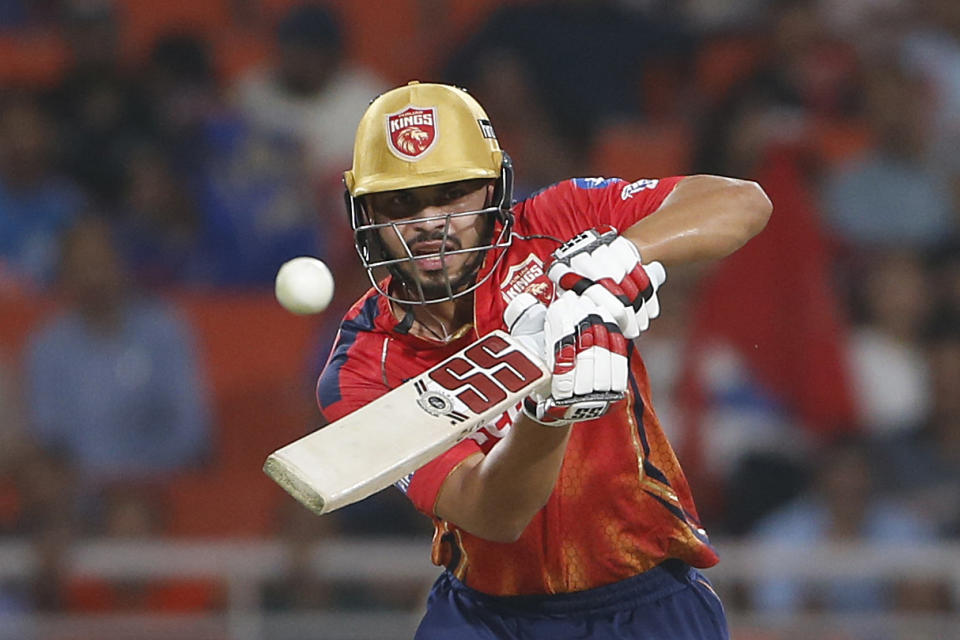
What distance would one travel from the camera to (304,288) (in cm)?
290

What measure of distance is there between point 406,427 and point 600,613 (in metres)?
0.69

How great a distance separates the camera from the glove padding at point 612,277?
2428mm

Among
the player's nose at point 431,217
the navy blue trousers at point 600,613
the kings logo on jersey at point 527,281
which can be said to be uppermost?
the player's nose at point 431,217

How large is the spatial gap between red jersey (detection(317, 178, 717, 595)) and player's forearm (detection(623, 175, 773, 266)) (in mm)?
76

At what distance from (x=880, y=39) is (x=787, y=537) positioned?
267cm

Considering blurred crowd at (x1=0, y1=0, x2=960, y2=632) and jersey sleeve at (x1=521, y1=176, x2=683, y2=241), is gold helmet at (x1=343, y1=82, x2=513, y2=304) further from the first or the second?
blurred crowd at (x1=0, y1=0, x2=960, y2=632)

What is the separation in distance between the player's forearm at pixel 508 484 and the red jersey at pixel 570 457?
16 cm

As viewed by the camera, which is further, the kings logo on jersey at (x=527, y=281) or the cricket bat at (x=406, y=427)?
the kings logo on jersey at (x=527, y=281)

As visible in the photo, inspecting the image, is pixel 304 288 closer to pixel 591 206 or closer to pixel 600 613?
pixel 591 206

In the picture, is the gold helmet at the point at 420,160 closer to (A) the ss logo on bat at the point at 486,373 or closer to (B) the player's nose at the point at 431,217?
(B) the player's nose at the point at 431,217

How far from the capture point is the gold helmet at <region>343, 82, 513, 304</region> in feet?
9.25

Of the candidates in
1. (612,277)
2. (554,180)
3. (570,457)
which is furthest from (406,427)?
(554,180)

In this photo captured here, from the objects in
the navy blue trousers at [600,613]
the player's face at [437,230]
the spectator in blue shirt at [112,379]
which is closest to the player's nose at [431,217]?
the player's face at [437,230]

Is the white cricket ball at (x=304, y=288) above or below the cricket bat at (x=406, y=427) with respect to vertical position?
above
